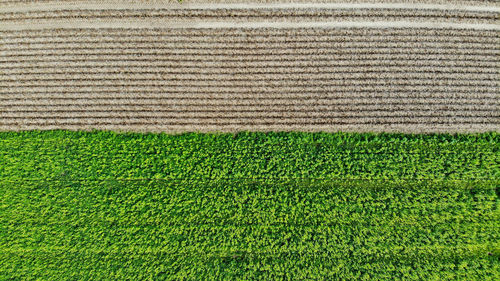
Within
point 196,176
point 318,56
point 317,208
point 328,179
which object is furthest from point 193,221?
point 318,56

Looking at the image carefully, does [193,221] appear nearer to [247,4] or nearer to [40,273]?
[40,273]

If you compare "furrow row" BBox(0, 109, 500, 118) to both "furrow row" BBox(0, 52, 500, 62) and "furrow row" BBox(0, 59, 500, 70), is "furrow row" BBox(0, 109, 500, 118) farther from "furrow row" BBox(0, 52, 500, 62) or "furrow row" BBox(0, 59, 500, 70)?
"furrow row" BBox(0, 52, 500, 62)

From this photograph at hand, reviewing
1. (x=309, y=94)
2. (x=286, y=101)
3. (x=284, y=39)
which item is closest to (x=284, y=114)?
(x=286, y=101)

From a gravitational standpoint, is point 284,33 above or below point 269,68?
above

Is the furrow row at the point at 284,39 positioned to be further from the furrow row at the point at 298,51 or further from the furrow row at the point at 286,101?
the furrow row at the point at 286,101

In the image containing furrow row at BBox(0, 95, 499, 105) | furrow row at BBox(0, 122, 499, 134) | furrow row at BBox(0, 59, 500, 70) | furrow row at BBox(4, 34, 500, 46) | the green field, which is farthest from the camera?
furrow row at BBox(4, 34, 500, 46)

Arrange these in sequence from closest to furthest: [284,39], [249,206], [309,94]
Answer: [249,206] < [309,94] < [284,39]

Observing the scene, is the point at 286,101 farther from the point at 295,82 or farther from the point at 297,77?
the point at 297,77

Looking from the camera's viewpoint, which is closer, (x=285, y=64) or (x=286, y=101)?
(x=286, y=101)

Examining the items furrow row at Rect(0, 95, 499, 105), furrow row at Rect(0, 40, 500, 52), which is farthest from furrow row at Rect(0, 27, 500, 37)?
furrow row at Rect(0, 95, 499, 105)

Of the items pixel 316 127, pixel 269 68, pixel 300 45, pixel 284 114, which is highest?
pixel 300 45
